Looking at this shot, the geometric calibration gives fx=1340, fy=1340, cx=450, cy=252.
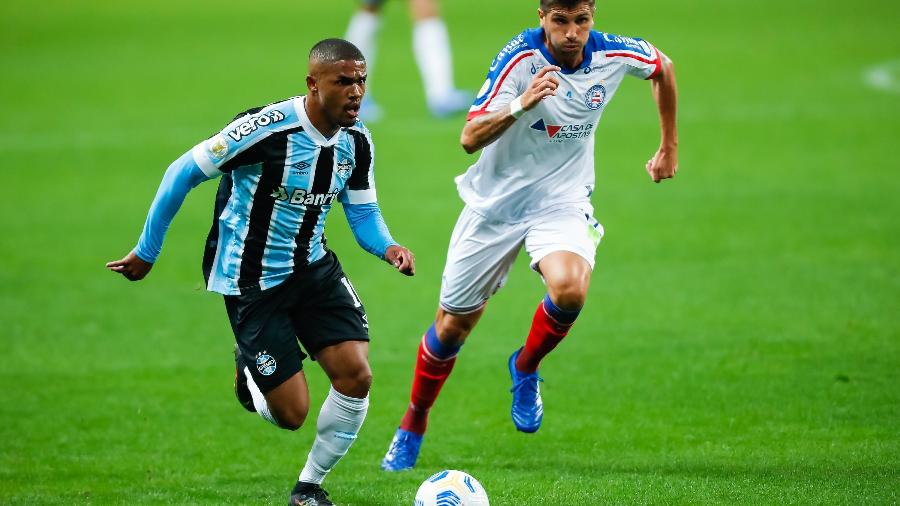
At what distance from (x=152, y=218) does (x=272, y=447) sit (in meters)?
2.33

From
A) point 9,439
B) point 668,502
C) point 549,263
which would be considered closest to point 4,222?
point 9,439

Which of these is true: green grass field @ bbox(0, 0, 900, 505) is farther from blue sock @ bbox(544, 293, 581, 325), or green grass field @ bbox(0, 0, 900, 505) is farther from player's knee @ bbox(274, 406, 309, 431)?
blue sock @ bbox(544, 293, 581, 325)

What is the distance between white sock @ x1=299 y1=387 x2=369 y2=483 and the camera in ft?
23.0

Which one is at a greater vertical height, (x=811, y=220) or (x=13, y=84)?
(x=13, y=84)

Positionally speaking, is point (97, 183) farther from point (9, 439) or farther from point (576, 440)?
point (576, 440)

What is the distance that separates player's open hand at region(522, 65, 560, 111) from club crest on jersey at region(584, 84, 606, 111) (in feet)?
2.26

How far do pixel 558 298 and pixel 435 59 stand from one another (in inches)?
458

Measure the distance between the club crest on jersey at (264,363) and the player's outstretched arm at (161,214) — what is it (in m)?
0.74

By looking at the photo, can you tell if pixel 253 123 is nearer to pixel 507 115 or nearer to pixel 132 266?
pixel 132 266

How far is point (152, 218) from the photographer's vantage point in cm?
685

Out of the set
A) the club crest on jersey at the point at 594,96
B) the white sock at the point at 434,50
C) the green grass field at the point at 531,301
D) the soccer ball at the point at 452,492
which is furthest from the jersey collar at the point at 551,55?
the white sock at the point at 434,50

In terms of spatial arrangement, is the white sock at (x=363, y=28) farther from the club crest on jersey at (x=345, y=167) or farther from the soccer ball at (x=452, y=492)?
the soccer ball at (x=452, y=492)

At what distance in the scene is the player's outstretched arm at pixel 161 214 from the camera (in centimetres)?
680

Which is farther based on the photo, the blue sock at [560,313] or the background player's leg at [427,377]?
the background player's leg at [427,377]
